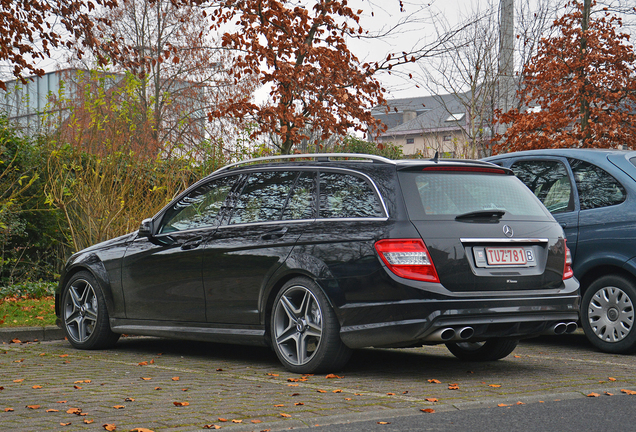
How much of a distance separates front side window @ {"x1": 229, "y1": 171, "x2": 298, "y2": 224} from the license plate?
5.76 feet

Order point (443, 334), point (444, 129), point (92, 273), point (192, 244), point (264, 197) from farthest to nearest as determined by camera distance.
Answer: point (444, 129) < point (92, 273) < point (192, 244) < point (264, 197) < point (443, 334)

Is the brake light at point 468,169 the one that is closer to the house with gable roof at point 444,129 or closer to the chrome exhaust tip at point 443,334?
the house with gable roof at point 444,129

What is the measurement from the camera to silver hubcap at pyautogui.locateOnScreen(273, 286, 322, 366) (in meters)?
6.24

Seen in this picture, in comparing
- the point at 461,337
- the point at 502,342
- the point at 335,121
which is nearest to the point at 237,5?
the point at 335,121

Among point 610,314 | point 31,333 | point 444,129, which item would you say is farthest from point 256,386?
point 444,129

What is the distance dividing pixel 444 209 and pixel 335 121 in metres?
7.61

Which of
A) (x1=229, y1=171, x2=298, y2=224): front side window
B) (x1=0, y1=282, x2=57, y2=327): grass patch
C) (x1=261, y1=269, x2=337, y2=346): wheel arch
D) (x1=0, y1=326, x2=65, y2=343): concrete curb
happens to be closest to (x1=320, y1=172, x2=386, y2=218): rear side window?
(x1=229, y1=171, x2=298, y2=224): front side window

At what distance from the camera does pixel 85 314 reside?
8203mm

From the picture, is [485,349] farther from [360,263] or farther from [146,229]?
[146,229]

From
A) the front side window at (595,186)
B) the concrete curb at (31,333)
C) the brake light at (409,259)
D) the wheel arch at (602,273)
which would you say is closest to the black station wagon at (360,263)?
the brake light at (409,259)

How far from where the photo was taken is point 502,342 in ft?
23.4

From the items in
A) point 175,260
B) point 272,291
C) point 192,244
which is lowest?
point 272,291

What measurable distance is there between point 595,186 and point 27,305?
7455 mm

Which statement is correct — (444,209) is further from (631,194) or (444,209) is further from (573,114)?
(573,114)
